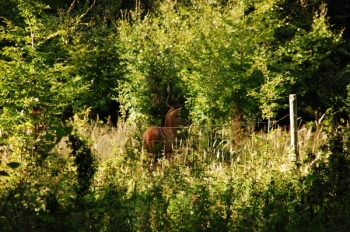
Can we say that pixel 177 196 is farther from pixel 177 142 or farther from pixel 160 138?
pixel 177 142

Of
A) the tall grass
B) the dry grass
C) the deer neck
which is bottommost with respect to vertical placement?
the tall grass

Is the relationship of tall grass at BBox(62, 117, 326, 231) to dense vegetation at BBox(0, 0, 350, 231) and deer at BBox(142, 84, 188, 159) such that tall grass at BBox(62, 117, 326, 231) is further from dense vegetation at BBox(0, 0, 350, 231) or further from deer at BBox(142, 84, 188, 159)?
deer at BBox(142, 84, 188, 159)

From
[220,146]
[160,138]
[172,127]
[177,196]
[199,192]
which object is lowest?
[177,196]

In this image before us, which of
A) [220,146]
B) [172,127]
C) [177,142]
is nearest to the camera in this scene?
[220,146]

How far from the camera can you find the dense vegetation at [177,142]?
25.6 feet

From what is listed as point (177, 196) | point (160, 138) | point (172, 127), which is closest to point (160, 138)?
point (160, 138)

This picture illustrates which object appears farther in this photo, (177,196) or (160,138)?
(160,138)

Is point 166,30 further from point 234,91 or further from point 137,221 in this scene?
point 137,221

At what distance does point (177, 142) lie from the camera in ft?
42.8

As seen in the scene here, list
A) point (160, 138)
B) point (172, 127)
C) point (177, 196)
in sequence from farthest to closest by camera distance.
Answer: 1. point (172, 127)
2. point (160, 138)
3. point (177, 196)

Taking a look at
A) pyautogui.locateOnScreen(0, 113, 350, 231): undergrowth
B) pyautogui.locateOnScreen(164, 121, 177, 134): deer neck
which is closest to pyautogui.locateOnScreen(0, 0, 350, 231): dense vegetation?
pyautogui.locateOnScreen(0, 113, 350, 231): undergrowth

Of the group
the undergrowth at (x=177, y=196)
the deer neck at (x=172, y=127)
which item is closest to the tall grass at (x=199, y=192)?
the undergrowth at (x=177, y=196)

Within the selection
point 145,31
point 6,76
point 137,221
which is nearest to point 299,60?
point 145,31

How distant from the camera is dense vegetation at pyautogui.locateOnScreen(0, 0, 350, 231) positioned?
782cm
